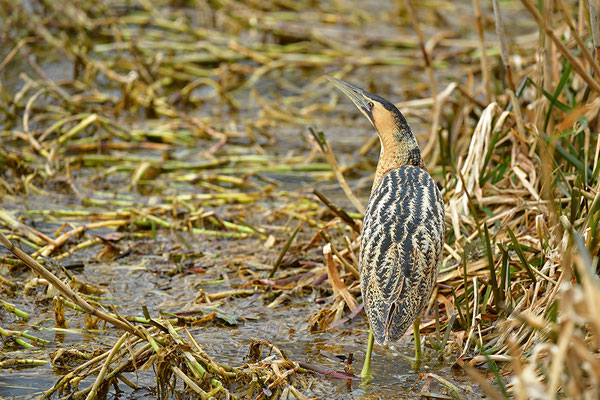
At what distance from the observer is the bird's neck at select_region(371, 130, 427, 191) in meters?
4.00

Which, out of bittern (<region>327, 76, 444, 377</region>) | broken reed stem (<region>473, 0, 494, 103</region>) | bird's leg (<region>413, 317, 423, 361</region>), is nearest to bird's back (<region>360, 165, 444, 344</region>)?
bittern (<region>327, 76, 444, 377</region>)

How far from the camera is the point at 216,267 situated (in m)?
4.87

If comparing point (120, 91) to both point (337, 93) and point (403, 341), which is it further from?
point (403, 341)

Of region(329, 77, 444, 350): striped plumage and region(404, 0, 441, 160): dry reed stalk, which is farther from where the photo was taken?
region(404, 0, 441, 160): dry reed stalk

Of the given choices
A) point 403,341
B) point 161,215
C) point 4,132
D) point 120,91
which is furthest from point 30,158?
point 403,341

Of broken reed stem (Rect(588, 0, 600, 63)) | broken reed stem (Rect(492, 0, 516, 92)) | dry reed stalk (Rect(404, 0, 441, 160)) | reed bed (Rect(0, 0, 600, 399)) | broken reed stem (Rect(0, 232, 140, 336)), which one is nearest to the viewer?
broken reed stem (Rect(0, 232, 140, 336))

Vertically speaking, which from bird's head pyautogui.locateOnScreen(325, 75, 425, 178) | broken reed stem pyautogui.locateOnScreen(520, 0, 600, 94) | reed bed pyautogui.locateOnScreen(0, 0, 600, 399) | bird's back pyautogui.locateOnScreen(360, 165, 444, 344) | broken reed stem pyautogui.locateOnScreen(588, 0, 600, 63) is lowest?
reed bed pyautogui.locateOnScreen(0, 0, 600, 399)

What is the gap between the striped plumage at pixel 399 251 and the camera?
331cm

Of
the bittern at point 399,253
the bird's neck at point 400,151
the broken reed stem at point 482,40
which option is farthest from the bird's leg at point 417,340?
the broken reed stem at point 482,40

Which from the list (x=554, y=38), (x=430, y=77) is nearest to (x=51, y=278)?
(x=554, y=38)

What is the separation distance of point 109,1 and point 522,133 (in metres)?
6.18

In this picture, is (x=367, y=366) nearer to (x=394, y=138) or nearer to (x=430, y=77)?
(x=394, y=138)

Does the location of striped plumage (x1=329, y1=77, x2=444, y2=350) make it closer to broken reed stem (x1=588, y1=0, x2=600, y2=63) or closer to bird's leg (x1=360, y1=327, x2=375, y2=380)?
bird's leg (x1=360, y1=327, x2=375, y2=380)

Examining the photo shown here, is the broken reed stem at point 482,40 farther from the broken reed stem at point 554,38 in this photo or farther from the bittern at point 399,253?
the broken reed stem at point 554,38
